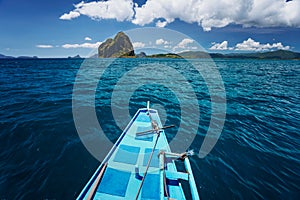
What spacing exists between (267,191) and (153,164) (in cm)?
324

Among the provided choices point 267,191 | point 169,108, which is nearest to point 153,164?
point 267,191

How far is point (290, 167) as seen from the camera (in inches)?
185

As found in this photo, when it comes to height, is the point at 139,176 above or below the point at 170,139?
above

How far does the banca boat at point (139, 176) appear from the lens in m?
3.01

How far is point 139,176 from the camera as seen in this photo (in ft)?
11.7

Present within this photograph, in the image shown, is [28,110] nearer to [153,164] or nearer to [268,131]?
[153,164]

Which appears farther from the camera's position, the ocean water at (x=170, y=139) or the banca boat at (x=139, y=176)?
the ocean water at (x=170, y=139)

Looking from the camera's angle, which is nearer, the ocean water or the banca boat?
the banca boat

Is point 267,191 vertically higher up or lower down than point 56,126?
lower down

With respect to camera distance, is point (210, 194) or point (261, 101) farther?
point (261, 101)

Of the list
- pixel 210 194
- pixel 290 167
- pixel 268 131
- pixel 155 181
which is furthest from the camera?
pixel 268 131

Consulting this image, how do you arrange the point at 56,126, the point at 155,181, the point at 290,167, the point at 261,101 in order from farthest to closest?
the point at 261,101 → the point at 56,126 → the point at 290,167 → the point at 155,181

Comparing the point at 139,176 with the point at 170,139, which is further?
the point at 170,139

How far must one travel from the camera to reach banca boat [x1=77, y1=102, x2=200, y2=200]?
119 inches
